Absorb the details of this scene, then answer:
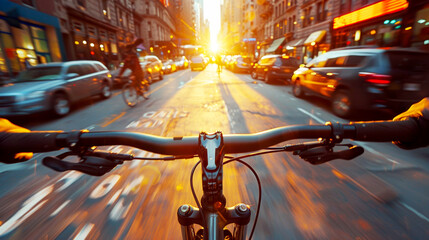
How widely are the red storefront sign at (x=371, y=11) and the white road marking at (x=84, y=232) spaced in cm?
1796

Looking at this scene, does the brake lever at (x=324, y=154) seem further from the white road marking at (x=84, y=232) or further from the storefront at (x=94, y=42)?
the storefront at (x=94, y=42)

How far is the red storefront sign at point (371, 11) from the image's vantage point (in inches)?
516

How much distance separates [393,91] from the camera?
5336 mm

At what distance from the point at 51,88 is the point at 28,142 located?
7.20m

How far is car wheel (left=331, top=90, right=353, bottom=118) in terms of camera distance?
624cm

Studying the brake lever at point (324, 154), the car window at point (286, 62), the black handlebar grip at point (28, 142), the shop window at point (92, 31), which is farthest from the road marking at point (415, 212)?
the shop window at point (92, 31)

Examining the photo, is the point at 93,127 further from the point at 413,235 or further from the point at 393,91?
the point at 393,91

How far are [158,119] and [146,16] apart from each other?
168ft

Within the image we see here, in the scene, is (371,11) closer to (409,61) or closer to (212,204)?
(409,61)

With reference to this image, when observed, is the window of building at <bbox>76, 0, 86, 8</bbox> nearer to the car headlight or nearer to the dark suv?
the car headlight

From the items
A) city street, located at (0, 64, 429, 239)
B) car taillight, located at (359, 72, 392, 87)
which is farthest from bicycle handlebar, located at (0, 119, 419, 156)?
car taillight, located at (359, 72, 392, 87)

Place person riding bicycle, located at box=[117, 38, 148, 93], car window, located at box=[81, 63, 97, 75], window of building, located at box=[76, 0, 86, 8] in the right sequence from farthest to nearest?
1. window of building, located at box=[76, 0, 86, 8]
2. car window, located at box=[81, 63, 97, 75]
3. person riding bicycle, located at box=[117, 38, 148, 93]

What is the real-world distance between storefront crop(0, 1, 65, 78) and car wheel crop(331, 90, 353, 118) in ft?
51.9

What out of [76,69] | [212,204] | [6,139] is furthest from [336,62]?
[76,69]
